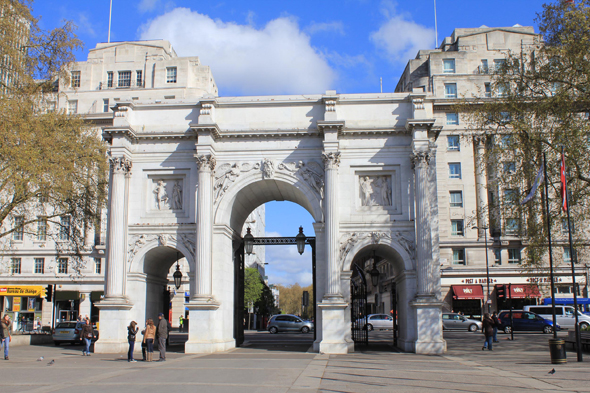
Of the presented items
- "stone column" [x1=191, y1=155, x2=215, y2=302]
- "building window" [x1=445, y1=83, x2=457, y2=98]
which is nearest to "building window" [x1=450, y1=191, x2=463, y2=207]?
"building window" [x1=445, y1=83, x2=457, y2=98]

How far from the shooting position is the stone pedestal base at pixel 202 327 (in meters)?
24.2

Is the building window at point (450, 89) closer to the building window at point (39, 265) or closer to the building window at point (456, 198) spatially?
the building window at point (456, 198)

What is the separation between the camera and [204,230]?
25297mm

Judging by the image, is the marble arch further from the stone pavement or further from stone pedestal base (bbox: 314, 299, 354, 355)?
the stone pavement

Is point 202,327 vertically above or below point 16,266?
below

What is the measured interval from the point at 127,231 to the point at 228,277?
5212 millimetres

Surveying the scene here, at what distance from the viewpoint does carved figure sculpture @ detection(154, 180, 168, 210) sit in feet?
88.3

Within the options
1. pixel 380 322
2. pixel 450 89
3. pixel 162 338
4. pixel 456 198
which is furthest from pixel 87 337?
pixel 450 89

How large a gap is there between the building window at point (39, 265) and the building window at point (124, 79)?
1974 centimetres

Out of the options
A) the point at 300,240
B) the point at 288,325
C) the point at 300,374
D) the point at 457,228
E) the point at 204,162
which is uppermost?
the point at 204,162

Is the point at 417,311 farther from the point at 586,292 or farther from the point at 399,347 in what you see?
the point at 586,292

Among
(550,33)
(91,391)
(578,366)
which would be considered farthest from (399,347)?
(91,391)

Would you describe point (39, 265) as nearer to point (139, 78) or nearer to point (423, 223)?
point (139, 78)

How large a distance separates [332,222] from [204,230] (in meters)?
5.75
